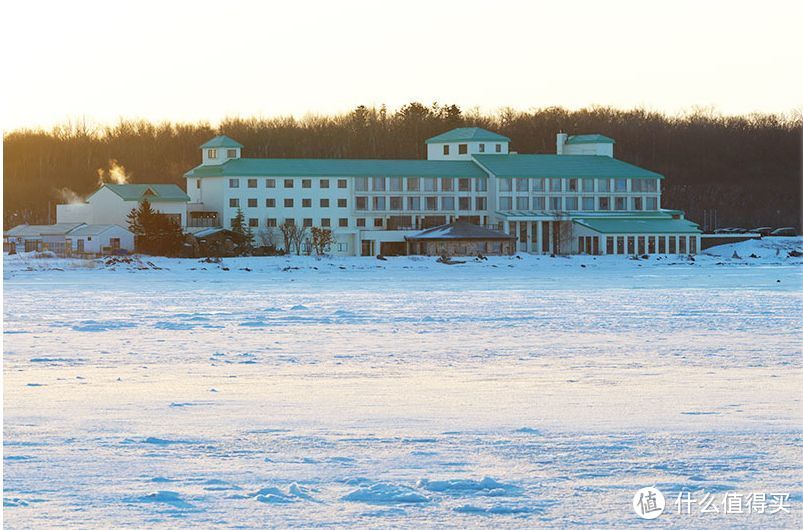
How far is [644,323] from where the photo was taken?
24016 mm

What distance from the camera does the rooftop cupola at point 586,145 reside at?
99312mm

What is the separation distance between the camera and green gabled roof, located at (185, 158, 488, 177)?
290 ft

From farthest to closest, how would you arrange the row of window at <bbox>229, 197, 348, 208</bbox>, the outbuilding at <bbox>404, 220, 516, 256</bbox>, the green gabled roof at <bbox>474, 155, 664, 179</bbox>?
the green gabled roof at <bbox>474, 155, 664, 179</bbox> → the row of window at <bbox>229, 197, 348, 208</bbox> → the outbuilding at <bbox>404, 220, 516, 256</bbox>

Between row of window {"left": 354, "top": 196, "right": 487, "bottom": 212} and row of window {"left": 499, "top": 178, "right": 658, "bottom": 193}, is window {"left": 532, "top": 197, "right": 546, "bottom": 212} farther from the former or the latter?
row of window {"left": 354, "top": 196, "right": 487, "bottom": 212}

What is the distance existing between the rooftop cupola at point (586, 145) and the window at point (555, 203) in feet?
30.0

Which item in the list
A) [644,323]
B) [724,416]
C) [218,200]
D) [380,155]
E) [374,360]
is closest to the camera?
[724,416]

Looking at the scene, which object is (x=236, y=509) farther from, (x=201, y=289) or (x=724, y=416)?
(x=201, y=289)

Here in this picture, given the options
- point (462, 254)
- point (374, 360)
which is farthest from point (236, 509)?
point (462, 254)

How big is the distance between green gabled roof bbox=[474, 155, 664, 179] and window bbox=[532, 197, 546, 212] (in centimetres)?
159

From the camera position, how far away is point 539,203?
91188 mm

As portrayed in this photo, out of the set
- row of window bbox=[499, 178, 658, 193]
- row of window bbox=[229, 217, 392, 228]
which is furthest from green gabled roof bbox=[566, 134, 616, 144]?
row of window bbox=[229, 217, 392, 228]

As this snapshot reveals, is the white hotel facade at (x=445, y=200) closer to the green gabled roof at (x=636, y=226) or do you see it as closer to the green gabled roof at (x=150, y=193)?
the green gabled roof at (x=636, y=226)

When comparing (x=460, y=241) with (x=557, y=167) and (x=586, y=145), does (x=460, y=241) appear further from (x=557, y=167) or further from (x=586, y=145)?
(x=586, y=145)

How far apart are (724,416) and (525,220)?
76.7m
